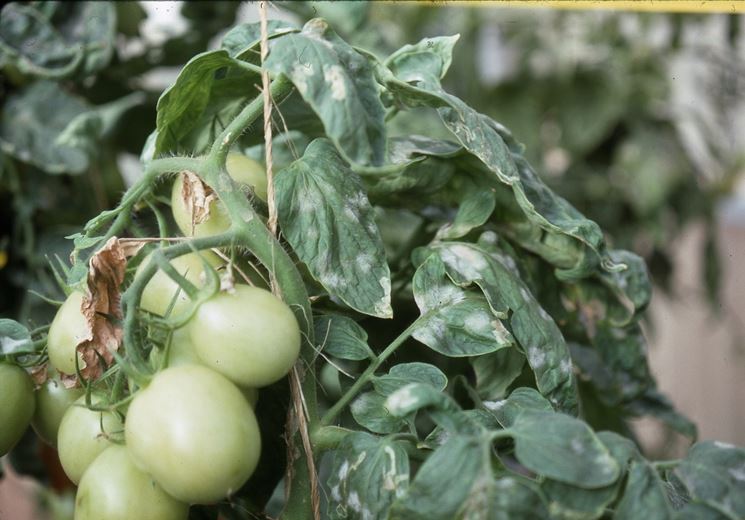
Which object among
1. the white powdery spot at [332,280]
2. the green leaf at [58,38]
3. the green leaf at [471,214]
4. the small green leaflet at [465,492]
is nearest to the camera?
the small green leaflet at [465,492]

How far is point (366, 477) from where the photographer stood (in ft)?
1.51

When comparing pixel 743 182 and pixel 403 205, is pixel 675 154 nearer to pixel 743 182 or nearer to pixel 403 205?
pixel 743 182

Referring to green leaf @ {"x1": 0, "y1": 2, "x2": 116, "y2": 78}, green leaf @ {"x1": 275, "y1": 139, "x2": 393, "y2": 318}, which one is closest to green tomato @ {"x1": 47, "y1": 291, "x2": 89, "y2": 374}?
green leaf @ {"x1": 275, "y1": 139, "x2": 393, "y2": 318}

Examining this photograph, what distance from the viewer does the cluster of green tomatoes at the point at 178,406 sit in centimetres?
41

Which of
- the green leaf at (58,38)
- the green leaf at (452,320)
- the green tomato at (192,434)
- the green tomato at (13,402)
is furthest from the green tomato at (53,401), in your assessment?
the green leaf at (58,38)

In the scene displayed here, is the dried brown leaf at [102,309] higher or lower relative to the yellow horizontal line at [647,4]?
lower

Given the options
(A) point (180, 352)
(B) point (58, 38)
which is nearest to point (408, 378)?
(A) point (180, 352)

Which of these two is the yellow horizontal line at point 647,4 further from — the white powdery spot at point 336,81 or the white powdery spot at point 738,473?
the white powdery spot at point 738,473

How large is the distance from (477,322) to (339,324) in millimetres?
93

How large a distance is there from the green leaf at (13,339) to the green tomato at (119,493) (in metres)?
0.10

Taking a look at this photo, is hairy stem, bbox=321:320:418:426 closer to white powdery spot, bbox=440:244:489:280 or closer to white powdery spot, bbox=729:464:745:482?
white powdery spot, bbox=440:244:489:280

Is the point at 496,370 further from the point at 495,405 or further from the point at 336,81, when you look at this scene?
the point at 336,81

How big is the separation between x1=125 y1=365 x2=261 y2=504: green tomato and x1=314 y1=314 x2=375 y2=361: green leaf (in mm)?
109

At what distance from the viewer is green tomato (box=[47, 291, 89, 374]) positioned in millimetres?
480
